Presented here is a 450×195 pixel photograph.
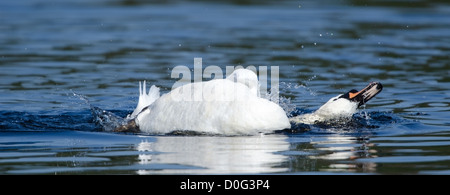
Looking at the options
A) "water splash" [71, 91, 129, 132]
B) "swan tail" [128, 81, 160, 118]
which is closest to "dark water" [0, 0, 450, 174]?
"water splash" [71, 91, 129, 132]

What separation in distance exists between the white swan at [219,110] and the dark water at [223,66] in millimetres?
152

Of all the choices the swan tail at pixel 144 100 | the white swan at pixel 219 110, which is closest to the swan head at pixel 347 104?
the white swan at pixel 219 110

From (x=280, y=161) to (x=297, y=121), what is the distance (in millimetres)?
2263

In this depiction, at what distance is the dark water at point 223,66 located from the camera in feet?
24.2

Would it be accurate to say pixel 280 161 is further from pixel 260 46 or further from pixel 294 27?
pixel 294 27

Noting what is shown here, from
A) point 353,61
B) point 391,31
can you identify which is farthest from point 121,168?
point 391,31

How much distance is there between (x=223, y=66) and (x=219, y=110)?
5.52 metres

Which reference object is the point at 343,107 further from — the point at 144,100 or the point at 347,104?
the point at 144,100

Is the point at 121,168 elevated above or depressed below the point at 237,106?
below

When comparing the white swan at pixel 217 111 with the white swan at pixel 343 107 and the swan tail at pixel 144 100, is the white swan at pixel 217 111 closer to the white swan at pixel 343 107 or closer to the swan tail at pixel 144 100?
the white swan at pixel 343 107

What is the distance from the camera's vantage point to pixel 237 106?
27.5 feet

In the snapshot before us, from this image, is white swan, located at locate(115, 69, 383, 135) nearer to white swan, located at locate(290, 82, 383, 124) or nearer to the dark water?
white swan, located at locate(290, 82, 383, 124)

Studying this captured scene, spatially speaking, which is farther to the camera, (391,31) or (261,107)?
(391,31)

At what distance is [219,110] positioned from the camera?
8500 millimetres
